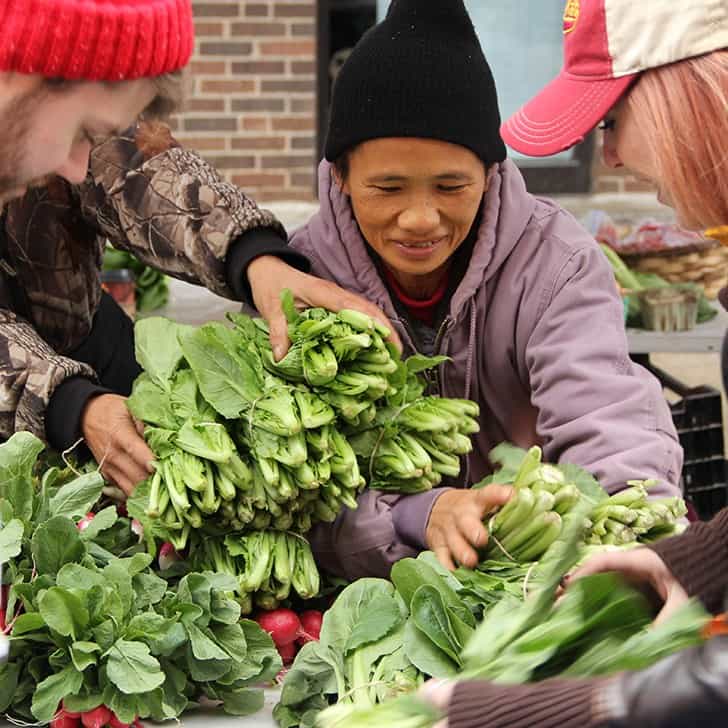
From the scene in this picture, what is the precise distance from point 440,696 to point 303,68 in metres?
6.05

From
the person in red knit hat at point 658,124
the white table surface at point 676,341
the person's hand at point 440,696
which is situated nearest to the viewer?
the person's hand at point 440,696

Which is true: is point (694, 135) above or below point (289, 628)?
above

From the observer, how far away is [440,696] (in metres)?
1.40

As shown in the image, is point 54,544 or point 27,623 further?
point 54,544

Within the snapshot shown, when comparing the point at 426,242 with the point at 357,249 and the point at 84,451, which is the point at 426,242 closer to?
the point at 357,249

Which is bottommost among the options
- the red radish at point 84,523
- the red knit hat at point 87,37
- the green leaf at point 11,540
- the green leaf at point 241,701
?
the green leaf at point 241,701

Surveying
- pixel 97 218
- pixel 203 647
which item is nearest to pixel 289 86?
pixel 97 218

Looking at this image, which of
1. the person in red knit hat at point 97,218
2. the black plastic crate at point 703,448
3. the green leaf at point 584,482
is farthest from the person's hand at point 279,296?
the black plastic crate at point 703,448

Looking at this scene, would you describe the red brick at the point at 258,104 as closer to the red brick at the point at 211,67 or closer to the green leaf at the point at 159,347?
the red brick at the point at 211,67

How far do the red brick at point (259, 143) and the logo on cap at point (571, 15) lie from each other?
213 inches

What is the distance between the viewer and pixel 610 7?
1762 mm

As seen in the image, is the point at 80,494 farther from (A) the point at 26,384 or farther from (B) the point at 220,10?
(B) the point at 220,10

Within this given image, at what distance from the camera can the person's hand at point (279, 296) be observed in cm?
230

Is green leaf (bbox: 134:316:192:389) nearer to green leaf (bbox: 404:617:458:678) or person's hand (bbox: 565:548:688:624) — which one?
green leaf (bbox: 404:617:458:678)
